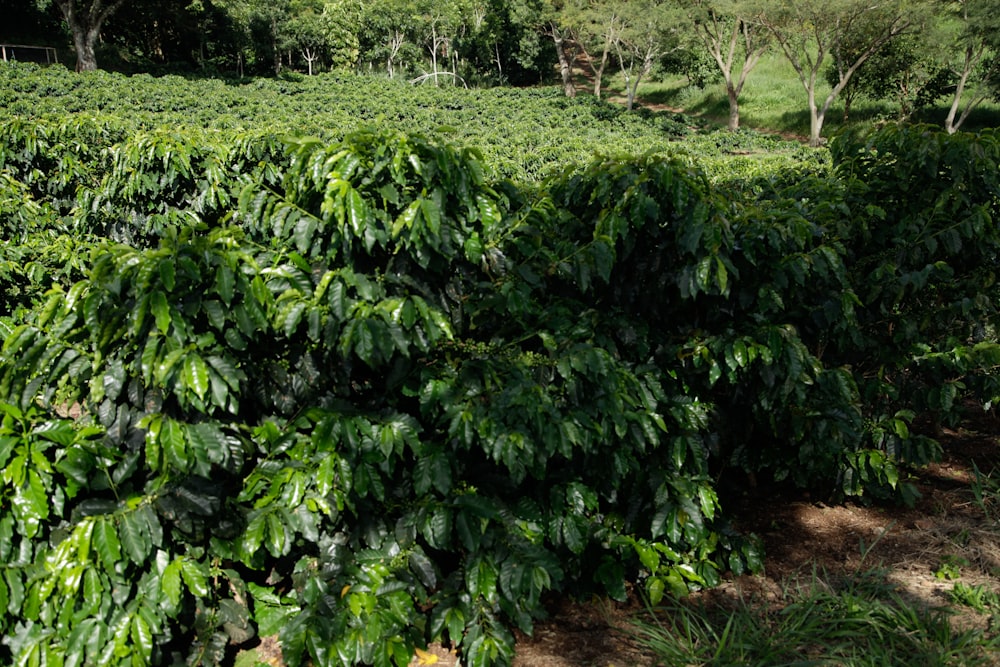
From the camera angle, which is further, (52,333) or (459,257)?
(459,257)

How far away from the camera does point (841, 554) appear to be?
10.8ft

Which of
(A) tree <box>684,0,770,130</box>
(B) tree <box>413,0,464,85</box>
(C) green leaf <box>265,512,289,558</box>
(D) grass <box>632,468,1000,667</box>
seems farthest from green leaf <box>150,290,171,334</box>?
(B) tree <box>413,0,464,85</box>

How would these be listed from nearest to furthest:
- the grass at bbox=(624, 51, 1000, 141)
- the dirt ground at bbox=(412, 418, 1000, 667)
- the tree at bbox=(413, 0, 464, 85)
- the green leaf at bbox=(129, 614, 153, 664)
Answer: the green leaf at bbox=(129, 614, 153, 664) < the dirt ground at bbox=(412, 418, 1000, 667) < the grass at bbox=(624, 51, 1000, 141) < the tree at bbox=(413, 0, 464, 85)

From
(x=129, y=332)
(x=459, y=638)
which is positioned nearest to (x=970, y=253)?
(x=459, y=638)

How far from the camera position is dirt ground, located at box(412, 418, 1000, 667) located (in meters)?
2.73

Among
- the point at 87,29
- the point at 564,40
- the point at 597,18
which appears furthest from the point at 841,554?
the point at 564,40

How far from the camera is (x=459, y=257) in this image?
2619mm

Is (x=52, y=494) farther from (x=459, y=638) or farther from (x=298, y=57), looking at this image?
(x=298, y=57)

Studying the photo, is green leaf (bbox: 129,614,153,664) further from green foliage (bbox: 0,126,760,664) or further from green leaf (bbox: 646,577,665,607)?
green leaf (bbox: 646,577,665,607)

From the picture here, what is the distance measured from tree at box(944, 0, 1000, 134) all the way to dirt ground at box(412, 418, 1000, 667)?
77.0 ft

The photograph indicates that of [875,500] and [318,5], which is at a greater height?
[318,5]

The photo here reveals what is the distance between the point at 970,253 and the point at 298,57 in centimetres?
4960

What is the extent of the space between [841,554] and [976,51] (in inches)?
1115

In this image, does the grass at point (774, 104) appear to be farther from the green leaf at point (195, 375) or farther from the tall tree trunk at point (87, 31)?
the green leaf at point (195, 375)
